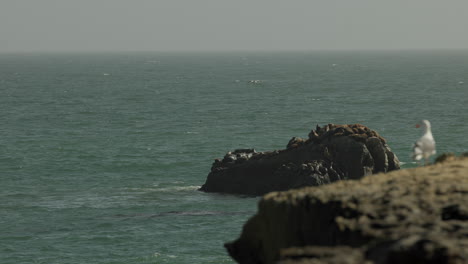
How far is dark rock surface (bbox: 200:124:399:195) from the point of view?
69312 mm

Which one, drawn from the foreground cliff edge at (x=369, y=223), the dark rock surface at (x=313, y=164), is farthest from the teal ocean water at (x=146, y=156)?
the foreground cliff edge at (x=369, y=223)

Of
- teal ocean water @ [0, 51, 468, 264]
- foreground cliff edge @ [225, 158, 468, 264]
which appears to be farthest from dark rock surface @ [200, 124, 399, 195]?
foreground cliff edge @ [225, 158, 468, 264]

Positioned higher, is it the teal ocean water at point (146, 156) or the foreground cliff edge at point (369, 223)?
the foreground cliff edge at point (369, 223)

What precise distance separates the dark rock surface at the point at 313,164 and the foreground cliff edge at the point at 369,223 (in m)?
41.3

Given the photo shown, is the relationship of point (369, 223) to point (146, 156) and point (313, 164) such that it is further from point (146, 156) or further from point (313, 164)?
point (146, 156)

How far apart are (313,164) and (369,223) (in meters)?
47.7

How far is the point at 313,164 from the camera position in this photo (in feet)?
228

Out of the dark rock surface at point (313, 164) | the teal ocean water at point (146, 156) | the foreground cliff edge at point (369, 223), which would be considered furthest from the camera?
the dark rock surface at point (313, 164)

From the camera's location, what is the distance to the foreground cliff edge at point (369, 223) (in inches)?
744

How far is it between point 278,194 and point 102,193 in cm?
5269

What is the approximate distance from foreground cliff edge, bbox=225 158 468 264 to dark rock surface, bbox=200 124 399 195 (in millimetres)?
41286

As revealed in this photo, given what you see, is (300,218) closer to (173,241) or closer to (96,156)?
(173,241)

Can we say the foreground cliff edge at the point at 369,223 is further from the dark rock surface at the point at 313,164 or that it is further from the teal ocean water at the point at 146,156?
the dark rock surface at the point at 313,164

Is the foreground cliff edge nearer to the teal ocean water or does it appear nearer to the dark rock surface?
the teal ocean water
